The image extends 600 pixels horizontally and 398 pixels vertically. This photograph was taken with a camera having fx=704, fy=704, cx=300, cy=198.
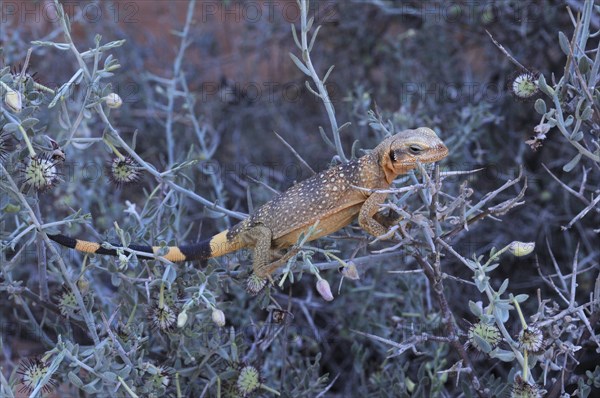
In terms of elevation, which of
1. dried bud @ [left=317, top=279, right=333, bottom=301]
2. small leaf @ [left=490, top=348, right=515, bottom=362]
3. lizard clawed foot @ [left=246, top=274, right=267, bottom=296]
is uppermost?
dried bud @ [left=317, top=279, right=333, bottom=301]

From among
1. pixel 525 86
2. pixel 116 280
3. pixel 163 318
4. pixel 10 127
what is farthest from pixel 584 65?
pixel 10 127

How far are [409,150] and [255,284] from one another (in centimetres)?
93

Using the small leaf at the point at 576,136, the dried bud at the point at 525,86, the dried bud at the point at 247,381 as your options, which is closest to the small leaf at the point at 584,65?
the dried bud at the point at 525,86

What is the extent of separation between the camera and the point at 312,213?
3350 millimetres

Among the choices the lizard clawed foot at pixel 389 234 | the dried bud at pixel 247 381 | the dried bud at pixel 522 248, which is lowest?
the dried bud at pixel 247 381

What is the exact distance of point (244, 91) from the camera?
689cm

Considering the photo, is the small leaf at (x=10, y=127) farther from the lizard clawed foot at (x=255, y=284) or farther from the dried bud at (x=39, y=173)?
the lizard clawed foot at (x=255, y=284)

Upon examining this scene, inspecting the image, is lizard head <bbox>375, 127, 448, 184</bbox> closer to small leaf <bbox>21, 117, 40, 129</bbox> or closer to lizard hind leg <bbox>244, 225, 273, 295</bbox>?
lizard hind leg <bbox>244, 225, 273, 295</bbox>

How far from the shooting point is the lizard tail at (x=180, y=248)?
317 cm

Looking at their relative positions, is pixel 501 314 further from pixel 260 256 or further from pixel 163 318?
pixel 163 318

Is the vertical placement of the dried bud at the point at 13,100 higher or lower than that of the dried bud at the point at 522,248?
higher

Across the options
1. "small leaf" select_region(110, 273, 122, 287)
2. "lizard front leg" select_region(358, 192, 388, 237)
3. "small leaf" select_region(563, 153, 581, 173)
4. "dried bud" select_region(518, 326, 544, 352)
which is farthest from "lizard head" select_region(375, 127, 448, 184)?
"small leaf" select_region(110, 273, 122, 287)

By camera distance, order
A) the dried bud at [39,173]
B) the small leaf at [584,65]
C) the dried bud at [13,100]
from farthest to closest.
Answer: the small leaf at [584,65] → the dried bud at [39,173] → the dried bud at [13,100]

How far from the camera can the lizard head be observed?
310 centimetres
